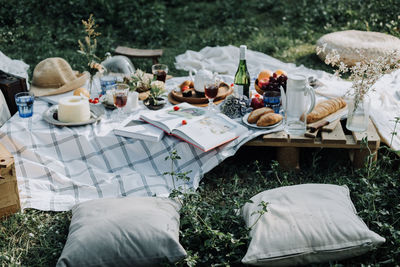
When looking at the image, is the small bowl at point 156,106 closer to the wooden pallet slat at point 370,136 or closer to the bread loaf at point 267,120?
the bread loaf at point 267,120

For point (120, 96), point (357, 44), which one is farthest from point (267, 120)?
point (357, 44)

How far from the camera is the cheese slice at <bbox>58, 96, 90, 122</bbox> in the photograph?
3.70 m

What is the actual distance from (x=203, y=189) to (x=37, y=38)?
191 inches

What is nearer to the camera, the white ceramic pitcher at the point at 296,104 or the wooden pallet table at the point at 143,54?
the white ceramic pitcher at the point at 296,104

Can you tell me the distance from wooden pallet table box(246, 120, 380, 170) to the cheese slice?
133 cm

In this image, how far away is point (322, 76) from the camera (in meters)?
5.29

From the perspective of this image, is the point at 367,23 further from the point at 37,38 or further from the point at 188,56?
the point at 37,38

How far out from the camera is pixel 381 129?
3.79 meters

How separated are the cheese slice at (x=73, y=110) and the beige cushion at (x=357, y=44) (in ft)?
10.8

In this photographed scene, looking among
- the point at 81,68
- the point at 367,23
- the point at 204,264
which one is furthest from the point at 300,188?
the point at 367,23

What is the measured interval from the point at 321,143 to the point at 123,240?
1690 millimetres

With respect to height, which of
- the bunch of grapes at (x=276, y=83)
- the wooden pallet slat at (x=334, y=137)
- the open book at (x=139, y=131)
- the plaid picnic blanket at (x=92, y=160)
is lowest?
the plaid picnic blanket at (x=92, y=160)

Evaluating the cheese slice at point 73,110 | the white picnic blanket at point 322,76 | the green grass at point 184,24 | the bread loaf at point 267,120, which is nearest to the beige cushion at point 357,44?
the green grass at point 184,24

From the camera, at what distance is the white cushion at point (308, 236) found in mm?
2482
